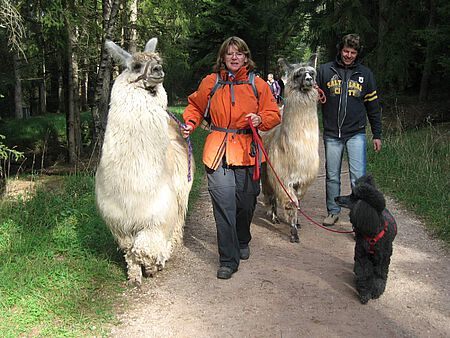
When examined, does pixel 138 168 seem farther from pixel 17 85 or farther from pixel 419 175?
pixel 17 85

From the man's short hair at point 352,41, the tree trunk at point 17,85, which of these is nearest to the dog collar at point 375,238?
the man's short hair at point 352,41

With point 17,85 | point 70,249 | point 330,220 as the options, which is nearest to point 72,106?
point 17,85

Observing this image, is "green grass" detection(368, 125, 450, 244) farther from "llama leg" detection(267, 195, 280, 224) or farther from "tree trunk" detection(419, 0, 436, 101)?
"tree trunk" detection(419, 0, 436, 101)

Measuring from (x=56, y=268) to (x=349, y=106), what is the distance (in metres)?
3.79

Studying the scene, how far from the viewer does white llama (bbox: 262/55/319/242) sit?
17.0 feet

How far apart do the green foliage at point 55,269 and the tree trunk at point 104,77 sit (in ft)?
13.1

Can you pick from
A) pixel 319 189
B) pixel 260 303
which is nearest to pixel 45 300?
pixel 260 303

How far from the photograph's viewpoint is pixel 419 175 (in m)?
7.49

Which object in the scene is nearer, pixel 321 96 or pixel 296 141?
pixel 296 141

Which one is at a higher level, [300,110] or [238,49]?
[238,49]

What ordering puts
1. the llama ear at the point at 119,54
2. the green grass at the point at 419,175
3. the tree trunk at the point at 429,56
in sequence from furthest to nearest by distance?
1. the tree trunk at the point at 429,56
2. the green grass at the point at 419,175
3. the llama ear at the point at 119,54

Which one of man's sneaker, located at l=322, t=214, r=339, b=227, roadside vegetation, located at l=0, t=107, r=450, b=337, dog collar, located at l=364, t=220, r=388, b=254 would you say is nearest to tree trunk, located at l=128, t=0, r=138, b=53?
roadside vegetation, located at l=0, t=107, r=450, b=337

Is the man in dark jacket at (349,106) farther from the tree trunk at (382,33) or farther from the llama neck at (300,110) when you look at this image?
the tree trunk at (382,33)

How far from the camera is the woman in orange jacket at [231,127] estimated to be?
4066mm
